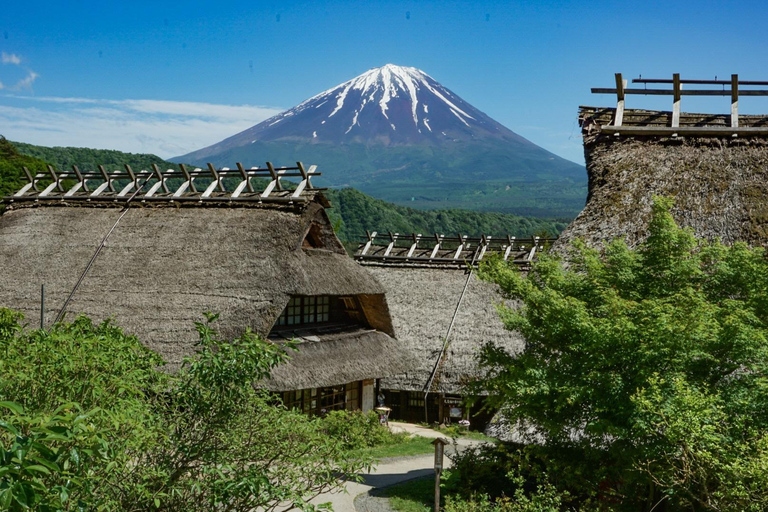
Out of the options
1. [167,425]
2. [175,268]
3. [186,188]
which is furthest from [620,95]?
[167,425]

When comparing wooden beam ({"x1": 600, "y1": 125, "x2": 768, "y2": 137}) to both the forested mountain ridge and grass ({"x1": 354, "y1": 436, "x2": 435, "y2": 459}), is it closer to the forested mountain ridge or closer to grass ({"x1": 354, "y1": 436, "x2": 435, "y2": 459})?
grass ({"x1": 354, "y1": 436, "x2": 435, "y2": 459})

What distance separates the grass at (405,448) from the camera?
2020 cm

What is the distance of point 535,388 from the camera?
37.2ft

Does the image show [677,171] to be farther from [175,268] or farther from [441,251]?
[441,251]

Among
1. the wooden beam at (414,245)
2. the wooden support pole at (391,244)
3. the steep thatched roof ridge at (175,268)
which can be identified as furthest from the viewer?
the wooden support pole at (391,244)

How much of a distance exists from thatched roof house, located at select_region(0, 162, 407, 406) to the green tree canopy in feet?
26.5

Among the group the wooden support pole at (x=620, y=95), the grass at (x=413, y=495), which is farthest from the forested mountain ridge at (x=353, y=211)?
the wooden support pole at (x=620, y=95)

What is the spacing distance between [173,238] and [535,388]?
1358 cm

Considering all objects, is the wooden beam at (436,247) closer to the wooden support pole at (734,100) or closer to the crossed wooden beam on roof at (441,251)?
the crossed wooden beam on roof at (441,251)

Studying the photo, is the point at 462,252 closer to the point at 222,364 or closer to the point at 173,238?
the point at 173,238

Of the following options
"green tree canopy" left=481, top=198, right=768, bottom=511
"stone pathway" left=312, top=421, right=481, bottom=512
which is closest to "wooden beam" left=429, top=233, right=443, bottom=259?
"stone pathway" left=312, top=421, right=481, bottom=512

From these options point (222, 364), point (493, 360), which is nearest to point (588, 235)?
point (493, 360)

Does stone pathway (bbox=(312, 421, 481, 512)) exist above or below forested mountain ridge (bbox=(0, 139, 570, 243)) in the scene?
below

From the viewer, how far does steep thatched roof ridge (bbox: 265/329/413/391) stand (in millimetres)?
19125
